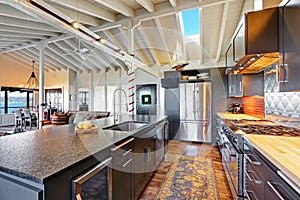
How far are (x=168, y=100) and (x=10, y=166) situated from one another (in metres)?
4.69

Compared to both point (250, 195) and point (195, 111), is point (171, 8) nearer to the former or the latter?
point (195, 111)

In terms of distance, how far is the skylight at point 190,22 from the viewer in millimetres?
4074

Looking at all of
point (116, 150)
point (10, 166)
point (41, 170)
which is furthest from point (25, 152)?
point (116, 150)

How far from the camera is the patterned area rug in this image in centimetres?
223

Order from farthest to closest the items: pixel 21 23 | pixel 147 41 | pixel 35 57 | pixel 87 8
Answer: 1. pixel 35 57
2. pixel 147 41
3. pixel 21 23
4. pixel 87 8

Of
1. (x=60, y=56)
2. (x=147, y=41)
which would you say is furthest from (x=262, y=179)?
(x=60, y=56)

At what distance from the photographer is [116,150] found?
149 centimetres

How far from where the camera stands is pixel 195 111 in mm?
4941

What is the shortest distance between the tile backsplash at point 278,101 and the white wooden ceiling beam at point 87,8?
3.80 metres

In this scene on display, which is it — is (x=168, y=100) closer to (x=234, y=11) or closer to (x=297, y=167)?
(x=234, y=11)

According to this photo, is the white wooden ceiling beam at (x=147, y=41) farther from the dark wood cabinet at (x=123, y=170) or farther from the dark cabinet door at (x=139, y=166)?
the dark wood cabinet at (x=123, y=170)

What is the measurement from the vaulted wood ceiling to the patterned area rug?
2908 mm

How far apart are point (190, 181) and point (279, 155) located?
5.64 feet

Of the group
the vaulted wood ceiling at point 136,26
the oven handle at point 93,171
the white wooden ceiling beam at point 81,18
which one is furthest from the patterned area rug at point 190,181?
the white wooden ceiling beam at point 81,18
